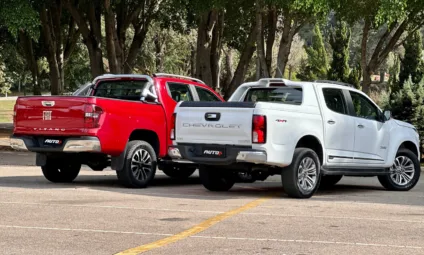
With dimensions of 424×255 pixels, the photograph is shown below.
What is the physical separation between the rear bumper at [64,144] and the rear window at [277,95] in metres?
2.67

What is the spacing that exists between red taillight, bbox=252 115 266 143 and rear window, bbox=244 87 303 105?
1303mm

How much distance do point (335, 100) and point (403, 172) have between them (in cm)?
207

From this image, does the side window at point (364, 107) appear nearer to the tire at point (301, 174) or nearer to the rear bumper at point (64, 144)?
the tire at point (301, 174)

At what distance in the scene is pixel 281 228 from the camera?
977 cm

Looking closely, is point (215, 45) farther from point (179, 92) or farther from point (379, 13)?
point (179, 92)

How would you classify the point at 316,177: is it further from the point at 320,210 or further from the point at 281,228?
the point at 281,228

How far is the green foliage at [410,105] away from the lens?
23.8 m

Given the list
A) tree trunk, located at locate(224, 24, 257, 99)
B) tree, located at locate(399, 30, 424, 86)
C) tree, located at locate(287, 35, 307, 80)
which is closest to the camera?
tree, located at locate(399, 30, 424, 86)

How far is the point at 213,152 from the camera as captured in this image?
43.1 ft

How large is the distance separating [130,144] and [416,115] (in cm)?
1149

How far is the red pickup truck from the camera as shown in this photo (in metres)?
13.9

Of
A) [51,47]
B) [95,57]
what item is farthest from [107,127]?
[51,47]

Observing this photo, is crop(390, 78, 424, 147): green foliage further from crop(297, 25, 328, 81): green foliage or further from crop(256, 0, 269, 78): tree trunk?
crop(297, 25, 328, 81): green foliage

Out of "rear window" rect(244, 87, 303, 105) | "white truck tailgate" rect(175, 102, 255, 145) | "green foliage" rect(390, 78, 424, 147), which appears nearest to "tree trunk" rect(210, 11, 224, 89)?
"green foliage" rect(390, 78, 424, 147)
